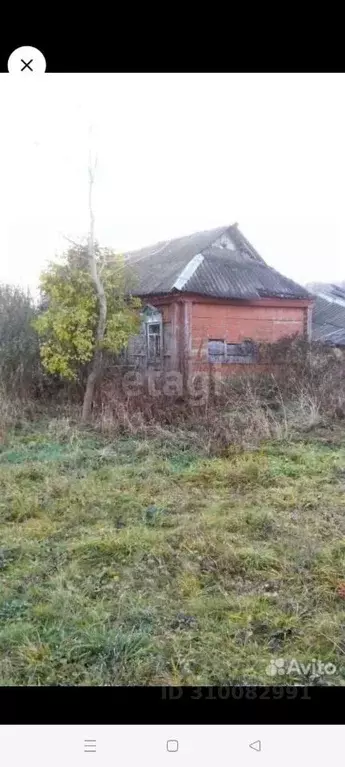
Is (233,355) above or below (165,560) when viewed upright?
above

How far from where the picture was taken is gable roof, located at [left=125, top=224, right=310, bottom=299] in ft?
5.93

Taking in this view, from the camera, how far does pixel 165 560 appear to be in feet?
5.06

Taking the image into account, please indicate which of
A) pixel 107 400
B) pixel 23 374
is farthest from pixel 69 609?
pixel 23 374

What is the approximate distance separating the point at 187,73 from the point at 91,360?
3.49ft

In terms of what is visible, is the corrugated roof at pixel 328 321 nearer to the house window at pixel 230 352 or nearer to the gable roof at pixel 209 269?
the gable roof at pixel 209 269
